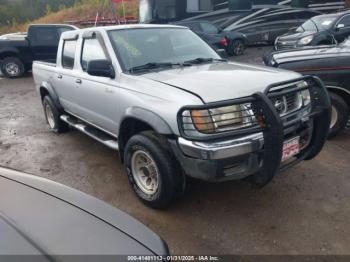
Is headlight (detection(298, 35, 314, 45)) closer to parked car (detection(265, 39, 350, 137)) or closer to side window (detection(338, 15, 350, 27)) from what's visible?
side window (detection(338, 15, 350, 27))

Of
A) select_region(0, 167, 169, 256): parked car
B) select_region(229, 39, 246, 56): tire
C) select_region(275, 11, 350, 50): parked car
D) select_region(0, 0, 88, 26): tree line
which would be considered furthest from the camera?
select_region(0, 0, 88, 26): tree line

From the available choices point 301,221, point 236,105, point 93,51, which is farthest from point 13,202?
point 93,51

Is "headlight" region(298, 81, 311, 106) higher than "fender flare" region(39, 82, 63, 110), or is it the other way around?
"headlight" region(298, 81, 311, 106)

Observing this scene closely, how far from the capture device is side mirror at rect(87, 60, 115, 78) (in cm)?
384

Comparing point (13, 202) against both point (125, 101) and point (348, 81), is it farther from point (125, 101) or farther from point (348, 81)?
point (348, 81)

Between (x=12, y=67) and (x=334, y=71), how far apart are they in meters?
11.6

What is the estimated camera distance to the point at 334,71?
5.00m

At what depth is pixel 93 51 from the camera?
4461 mm

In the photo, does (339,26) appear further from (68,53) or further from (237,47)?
(68,53)

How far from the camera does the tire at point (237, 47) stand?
584 inches

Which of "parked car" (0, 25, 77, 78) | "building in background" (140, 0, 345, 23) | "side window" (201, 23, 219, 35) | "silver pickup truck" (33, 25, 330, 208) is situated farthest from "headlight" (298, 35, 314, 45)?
"silver pickup truck" (33, 25, 330, 208)

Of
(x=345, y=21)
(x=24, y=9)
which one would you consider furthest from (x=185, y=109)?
(x=24, y=9)

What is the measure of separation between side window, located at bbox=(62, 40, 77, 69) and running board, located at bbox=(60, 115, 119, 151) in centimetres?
82

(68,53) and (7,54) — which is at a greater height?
(68,53)
